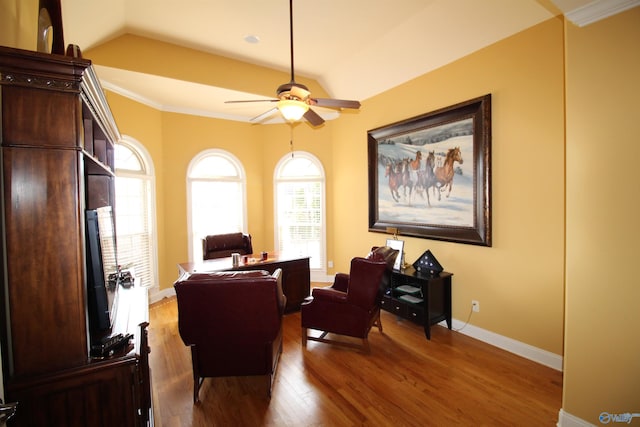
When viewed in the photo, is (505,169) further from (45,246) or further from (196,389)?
(45,246)

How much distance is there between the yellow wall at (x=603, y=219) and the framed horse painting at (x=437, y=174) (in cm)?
132

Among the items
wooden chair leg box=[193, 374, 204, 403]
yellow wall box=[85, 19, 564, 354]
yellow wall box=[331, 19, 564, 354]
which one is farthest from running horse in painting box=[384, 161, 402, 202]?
wooden chair leg box=[193, 374, 204, 403]

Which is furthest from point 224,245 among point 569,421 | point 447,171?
point 569,421

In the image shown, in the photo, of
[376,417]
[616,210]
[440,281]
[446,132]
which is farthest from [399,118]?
[376,417]

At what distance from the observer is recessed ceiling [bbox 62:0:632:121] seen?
2.99 metres

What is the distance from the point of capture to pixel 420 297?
3.68 m

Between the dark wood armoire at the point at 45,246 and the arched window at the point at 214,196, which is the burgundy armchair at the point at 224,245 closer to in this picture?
the arched window at the point at 214,196

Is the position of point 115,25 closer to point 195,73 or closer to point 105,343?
point 195,73

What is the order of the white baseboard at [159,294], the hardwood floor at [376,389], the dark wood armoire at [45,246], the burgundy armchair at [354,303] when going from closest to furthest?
1. the dark wood armoire at [45,246]
2. the hardwood floor at [376,389]
3. the burgundy armchair at [354,303]
4. the white baseboard at [159,294]

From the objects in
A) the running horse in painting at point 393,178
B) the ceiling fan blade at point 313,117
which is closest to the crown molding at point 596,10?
the ceiling fan blade at point 313,117

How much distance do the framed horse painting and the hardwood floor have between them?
133 cm

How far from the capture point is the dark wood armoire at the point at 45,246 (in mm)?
1311

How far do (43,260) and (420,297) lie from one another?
3.56 metres

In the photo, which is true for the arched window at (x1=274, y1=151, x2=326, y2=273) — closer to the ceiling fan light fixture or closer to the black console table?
the black console table
